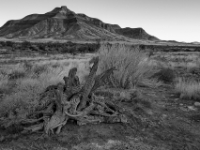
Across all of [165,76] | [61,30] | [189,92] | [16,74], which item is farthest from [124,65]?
[61,30]

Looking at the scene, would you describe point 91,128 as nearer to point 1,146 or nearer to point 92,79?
point 92,79

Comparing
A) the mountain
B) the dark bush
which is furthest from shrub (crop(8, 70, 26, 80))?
the mountain

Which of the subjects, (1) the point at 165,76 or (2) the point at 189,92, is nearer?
(2) the point at 189,92

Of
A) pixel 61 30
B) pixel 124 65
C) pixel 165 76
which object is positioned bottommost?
pixel 165 76

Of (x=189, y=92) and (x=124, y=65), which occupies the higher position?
(x=124, y=65)

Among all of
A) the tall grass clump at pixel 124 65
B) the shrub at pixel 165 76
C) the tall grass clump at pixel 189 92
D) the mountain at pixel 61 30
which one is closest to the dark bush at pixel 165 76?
the shrub at pixel 165 76

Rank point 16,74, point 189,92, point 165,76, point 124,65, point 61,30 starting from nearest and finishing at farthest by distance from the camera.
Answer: point 189,92 → point 124,65 → point 16,74 → point 165,76 → point 61,30

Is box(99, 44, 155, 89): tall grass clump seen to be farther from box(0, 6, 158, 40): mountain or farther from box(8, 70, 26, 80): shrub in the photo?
box(0, 6, 158, 40): mountain

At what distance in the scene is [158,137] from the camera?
3.55 meters

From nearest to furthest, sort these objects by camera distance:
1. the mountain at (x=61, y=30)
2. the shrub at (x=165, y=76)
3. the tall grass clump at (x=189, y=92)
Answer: the tall grass clump at (x=189, y=92) < the shrub at (x=165, y=76) < the mountain at (x=61, y=30)

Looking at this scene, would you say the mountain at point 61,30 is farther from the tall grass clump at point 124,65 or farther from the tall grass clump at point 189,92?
the tall grass clump at point 189,92

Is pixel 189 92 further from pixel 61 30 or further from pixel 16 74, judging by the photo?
pixel 61 30

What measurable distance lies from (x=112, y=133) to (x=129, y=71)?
13.6 ft

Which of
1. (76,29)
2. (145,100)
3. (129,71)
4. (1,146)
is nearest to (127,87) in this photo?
(129,71)
